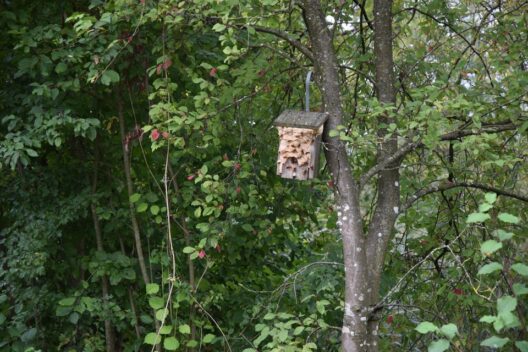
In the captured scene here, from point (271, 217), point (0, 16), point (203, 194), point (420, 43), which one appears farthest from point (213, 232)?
point (420, 43)

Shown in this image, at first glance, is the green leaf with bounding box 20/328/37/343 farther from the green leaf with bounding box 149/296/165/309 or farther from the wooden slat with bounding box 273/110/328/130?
the wooden slat with bounding box 273/110/328/130

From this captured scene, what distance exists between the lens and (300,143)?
10.7 feet

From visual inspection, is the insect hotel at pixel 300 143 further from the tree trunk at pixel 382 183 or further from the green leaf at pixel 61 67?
the green leaf at pixel 61 67

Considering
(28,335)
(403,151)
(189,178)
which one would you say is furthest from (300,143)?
(28,335)

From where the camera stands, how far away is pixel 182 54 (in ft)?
14.3

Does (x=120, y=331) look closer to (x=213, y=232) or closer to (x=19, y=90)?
(x=213, y=232)

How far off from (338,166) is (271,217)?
1336 millimetres

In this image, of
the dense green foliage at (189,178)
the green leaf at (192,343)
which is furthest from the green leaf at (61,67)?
the green leaf at (192,343)

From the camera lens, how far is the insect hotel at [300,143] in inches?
128

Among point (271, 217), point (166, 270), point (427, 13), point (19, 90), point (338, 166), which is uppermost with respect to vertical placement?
point (427, 13)

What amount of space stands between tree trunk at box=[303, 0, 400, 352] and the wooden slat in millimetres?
88

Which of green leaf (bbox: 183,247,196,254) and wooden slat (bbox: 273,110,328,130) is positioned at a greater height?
wooden slat (bbox: 273,110,328,130)

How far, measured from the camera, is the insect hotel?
3.25m

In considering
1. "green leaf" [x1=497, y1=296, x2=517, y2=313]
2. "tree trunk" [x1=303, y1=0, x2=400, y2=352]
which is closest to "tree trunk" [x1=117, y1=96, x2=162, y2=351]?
"tree trunk" [x1=303, y1=0, x2=400, y2=352]
